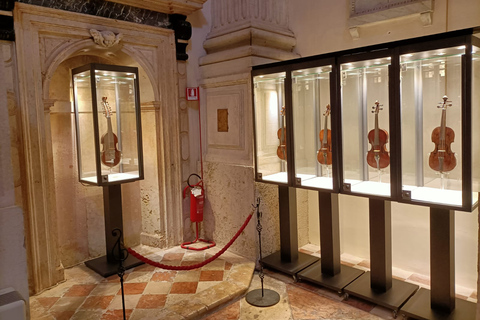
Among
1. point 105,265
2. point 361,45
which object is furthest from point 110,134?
point 361,45

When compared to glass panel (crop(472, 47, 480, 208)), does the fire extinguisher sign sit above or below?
above

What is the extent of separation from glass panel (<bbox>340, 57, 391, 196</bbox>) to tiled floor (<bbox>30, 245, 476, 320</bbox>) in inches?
50.6

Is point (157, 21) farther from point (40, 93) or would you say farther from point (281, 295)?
point (281, 295)

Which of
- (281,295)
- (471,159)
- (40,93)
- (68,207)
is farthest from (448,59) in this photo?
(68,207)

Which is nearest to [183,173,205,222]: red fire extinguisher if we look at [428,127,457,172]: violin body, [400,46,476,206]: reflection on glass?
[400,46,476,206]: reflection on glass

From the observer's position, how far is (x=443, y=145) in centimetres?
343

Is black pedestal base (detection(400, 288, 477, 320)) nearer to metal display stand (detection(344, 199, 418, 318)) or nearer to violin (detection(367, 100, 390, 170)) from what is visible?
metal display stand (detection(344, 199, 418, 318))

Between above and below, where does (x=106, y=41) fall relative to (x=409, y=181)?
above

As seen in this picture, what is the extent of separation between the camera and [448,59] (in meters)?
3.41

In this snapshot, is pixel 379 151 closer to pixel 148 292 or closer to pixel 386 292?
pixel 386 292

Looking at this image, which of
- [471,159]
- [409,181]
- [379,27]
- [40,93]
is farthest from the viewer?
[379,27]

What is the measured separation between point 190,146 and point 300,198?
179 centimetres

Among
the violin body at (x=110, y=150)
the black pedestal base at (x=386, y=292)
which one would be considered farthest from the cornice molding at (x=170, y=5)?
the black pedestal base at (x=386, y=292)

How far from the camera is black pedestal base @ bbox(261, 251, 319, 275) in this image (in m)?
4.79
